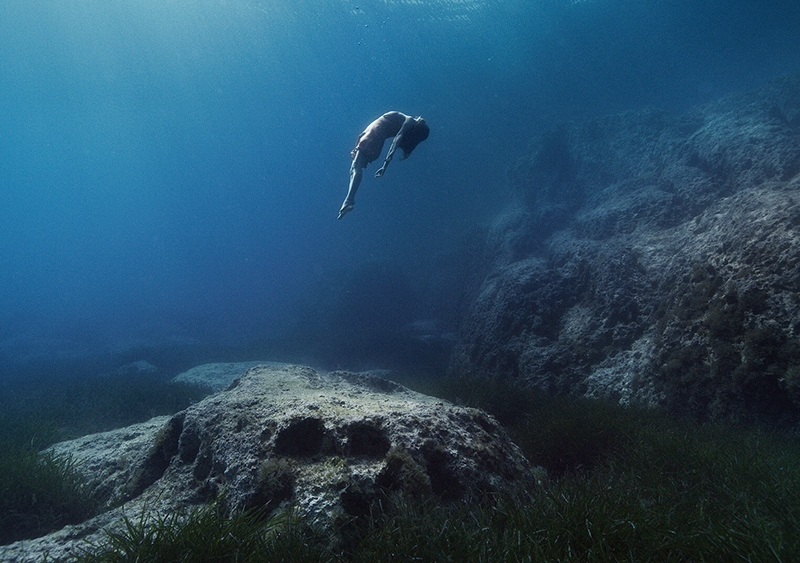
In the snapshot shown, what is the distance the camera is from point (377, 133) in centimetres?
766

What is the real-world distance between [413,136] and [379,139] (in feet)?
3.12

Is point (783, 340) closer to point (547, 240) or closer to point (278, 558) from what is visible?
point (278, 558)

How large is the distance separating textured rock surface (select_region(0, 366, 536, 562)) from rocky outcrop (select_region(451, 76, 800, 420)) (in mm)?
3541

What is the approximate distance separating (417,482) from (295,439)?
3.59 feet

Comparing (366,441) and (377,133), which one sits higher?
(377,133)

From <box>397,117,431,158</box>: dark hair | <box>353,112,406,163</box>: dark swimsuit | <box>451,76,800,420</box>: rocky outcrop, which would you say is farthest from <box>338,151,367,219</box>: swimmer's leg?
<box>451,76,800,420</box>: rocky outcrop

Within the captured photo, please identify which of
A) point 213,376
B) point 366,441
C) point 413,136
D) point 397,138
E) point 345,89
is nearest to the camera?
point 366,441

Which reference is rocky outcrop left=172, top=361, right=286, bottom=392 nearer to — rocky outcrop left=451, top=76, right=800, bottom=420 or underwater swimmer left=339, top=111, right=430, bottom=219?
underwater swimmer left=339, top=111, right=430, bottom=219

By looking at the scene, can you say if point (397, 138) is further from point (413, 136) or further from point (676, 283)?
point (676, 283)

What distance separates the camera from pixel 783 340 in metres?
4.23

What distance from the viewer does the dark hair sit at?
23.3 feet

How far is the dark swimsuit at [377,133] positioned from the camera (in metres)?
7.59

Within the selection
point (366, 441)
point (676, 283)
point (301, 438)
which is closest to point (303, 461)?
point (301, 438)

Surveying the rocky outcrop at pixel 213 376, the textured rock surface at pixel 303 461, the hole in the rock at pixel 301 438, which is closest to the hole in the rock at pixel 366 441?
the textured rock surface at pixel 303 461
